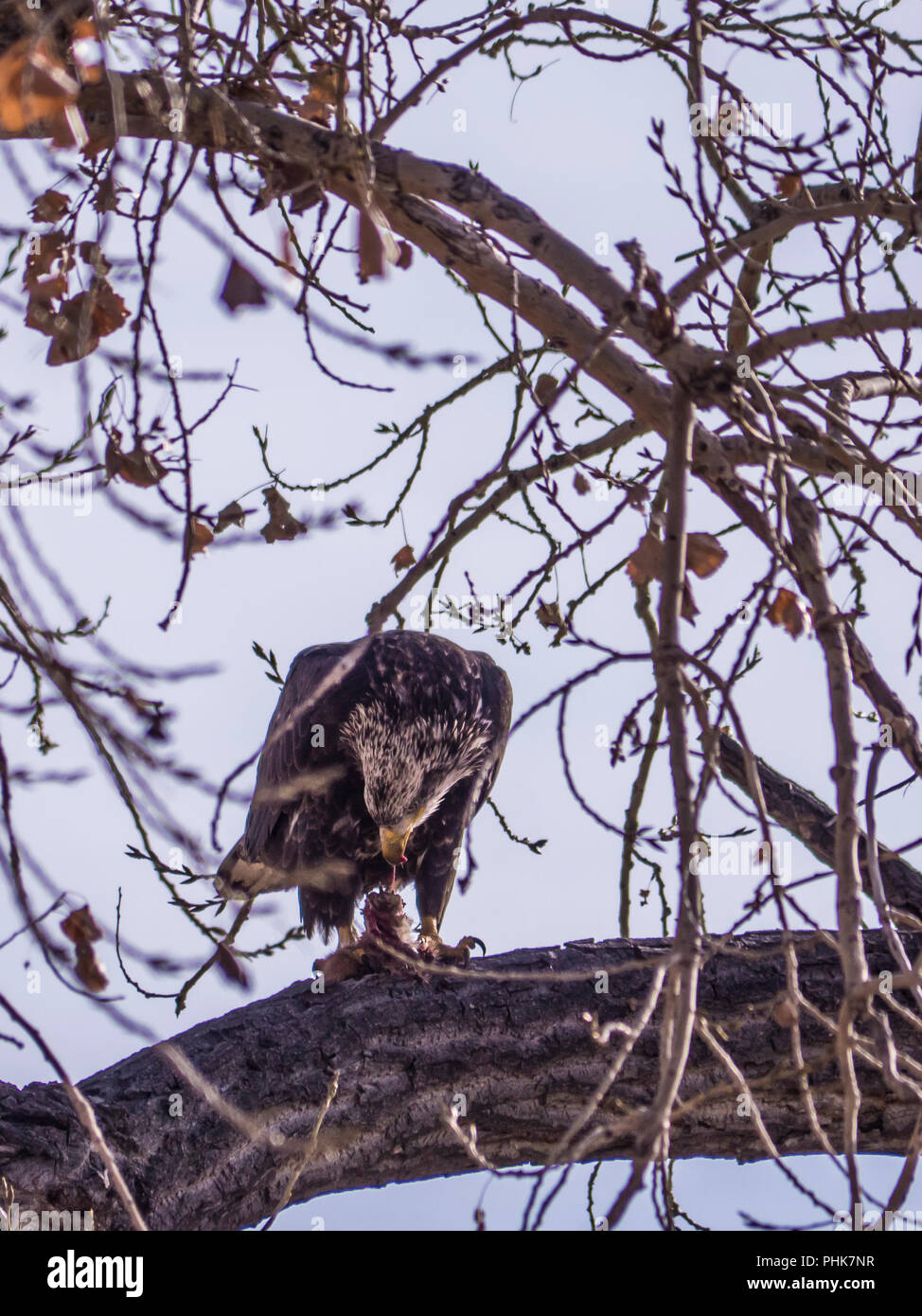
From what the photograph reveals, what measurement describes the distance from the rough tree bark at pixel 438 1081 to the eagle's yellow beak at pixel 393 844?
39.4 inches

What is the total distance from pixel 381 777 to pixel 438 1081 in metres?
1.73

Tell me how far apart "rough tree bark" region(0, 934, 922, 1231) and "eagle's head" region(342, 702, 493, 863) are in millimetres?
1246

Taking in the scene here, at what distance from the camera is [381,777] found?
534 centimetres

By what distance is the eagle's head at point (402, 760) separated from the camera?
534 cm

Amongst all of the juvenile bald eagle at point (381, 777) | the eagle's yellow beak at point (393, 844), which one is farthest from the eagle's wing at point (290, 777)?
the eagle's yellow beak at point (393, 844)

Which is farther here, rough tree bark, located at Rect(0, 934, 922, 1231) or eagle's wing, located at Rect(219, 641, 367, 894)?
eagle's wing, located at Rect(219, 641, 367, 894)

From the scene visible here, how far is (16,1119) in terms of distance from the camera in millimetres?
3299

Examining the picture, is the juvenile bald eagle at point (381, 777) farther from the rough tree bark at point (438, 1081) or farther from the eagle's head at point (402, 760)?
the rough tree bark at point (438, 1081)

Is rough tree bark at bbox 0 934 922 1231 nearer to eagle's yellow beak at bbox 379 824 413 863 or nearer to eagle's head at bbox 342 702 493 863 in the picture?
eagle's yellow beak at bbox 379 824 413 863

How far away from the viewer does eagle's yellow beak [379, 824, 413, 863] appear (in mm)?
5148

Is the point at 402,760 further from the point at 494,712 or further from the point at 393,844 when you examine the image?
the point at 494,712

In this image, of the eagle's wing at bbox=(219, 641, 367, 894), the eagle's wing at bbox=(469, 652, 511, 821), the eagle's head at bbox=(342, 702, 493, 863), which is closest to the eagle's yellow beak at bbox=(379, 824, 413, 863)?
the eagle's head at bbox=(342, 702, 493, 863)
